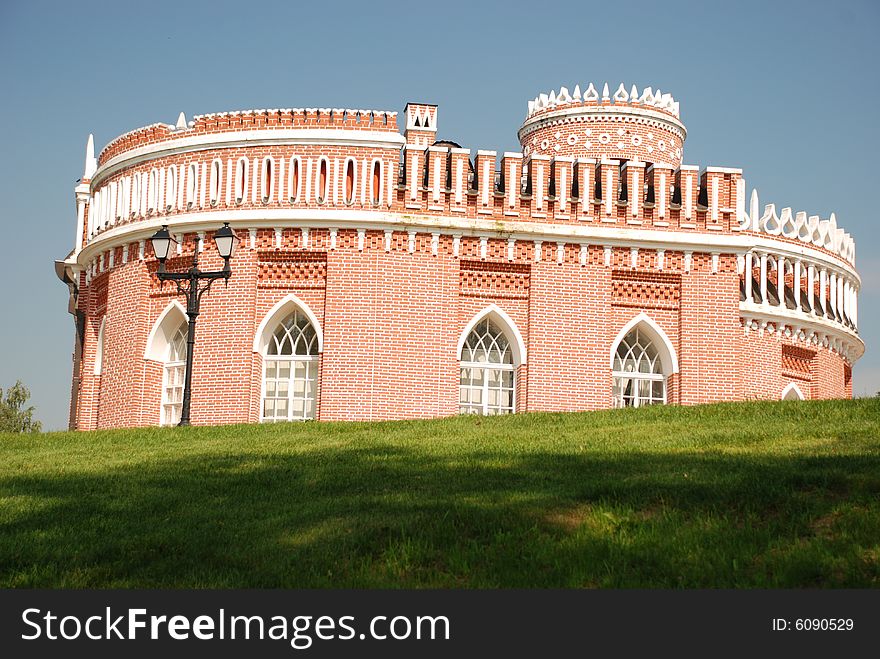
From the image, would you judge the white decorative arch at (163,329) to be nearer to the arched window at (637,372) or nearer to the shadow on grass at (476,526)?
the arched window at (637,372)

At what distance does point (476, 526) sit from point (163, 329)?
1690cm

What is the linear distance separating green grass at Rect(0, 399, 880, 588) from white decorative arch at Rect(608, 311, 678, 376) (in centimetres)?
987

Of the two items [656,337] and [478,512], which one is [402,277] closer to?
[656,337]

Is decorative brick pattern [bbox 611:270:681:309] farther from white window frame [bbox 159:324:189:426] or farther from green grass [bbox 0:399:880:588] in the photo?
green grass [bbox 0:399:880:588]

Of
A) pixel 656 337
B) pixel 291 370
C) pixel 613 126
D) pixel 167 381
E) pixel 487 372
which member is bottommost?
pixel 167 381

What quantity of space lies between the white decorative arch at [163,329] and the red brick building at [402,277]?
0.06 m

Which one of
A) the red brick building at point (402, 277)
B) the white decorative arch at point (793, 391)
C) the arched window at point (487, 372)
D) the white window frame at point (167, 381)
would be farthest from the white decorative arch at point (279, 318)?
the white decorative arch at point (793, 391)

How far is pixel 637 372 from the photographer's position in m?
26.5

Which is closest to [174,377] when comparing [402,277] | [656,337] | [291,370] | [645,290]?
[291,370]

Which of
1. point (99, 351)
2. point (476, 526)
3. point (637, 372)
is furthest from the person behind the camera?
point (99, 351)

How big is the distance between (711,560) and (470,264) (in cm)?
1671

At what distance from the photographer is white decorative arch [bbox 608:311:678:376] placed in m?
26.2

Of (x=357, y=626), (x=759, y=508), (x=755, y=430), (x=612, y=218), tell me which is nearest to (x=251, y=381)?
(x=612, y=218)

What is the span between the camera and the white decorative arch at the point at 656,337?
26.2 metres
